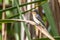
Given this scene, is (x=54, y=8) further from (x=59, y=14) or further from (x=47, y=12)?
(x=47, y=12)

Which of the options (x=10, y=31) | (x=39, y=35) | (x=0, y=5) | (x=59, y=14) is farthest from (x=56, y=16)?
(x=0, y=5)

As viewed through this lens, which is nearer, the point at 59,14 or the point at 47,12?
the point at 47,12

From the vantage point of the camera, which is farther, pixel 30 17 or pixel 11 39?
pixel 11 39

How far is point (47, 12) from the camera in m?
0.84

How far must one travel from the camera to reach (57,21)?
98 centimetres

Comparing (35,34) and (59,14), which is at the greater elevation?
(59,14)

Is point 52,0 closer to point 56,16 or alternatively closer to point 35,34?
point 56,16

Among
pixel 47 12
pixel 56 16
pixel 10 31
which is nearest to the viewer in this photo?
pixel 47 12

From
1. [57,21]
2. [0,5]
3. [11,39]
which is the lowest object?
[11,39]

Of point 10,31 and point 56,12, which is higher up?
point 56,12

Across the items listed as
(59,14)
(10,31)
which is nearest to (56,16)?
(59,14)

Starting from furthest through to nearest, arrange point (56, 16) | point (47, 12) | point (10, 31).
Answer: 1. point (10, 31)
2. point (56, 16)
3. point (47, 12)

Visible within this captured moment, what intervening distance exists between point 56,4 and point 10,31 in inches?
16.8

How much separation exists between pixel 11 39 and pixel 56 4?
463 mm
